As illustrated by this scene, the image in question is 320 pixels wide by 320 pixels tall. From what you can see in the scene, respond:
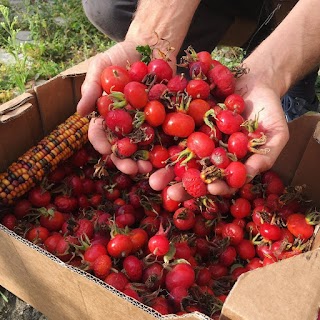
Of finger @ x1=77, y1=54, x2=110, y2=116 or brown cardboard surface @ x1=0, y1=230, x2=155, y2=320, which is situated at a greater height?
finger @ x1=77, y1=54, x2=110, y2=116

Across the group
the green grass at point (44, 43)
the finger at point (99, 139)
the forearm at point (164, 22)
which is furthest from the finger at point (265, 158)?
the green grass at point (44, 43)

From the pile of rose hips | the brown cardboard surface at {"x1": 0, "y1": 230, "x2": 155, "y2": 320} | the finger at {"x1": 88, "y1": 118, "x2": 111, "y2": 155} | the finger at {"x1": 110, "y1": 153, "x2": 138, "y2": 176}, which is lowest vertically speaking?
the brown cardboard surface at {"x1": 0, "y1": 230, "x2": 155, "y2": 320}

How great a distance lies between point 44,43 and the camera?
3.54 meters

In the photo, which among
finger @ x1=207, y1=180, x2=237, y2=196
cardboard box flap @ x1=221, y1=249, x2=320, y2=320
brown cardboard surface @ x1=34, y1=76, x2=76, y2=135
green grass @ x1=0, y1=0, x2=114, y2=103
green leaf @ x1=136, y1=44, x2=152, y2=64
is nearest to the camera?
cardboard box flap @ x1=221, y1=249, x2=320, y2=320

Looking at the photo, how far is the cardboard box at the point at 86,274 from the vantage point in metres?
1.01

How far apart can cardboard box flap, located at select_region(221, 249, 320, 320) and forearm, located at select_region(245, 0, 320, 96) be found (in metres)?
0.87

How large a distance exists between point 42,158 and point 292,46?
1.10m

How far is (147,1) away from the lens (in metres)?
2.04

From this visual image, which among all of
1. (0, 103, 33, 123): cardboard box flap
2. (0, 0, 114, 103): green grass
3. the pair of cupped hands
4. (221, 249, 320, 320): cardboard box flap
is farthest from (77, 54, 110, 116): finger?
(0, 0, 114, 103): green grass

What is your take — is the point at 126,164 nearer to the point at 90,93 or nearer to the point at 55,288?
the point at 90,93

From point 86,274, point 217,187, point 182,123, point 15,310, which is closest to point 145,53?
point 182,123

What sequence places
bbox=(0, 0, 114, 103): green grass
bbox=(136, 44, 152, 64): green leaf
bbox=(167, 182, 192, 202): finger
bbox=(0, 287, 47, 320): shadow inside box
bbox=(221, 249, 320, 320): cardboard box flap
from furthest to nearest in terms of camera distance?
bbox=(0, 0, 114, 103): green grass < bbox=(0, 287, 47, 320): shadow inside box < bbox=(136, 44, 152, 64): green leaf < bbox=(167, 182, 192, 202): finger < bbox=(221, 249, 320, 320): cardboard box flap

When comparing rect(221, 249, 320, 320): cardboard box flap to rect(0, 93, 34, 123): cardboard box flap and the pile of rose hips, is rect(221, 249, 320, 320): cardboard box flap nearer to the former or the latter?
the pile of rose hips

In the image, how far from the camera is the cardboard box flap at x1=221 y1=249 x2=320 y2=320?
987mm
